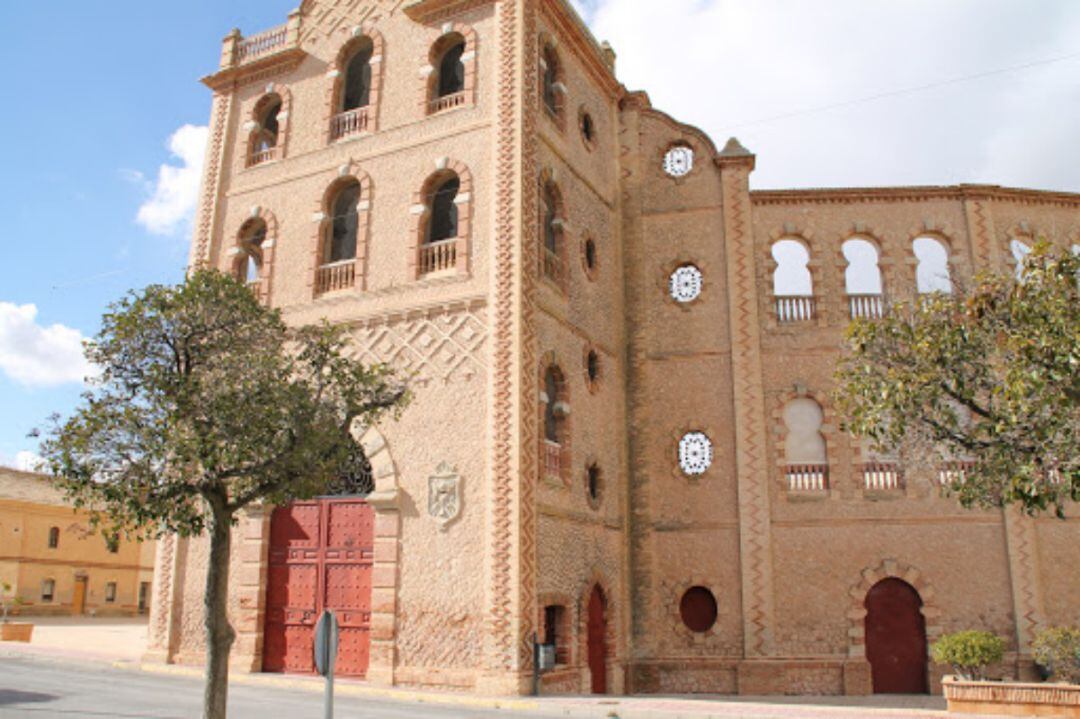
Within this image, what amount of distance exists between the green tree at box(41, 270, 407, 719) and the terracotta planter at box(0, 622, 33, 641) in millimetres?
17283

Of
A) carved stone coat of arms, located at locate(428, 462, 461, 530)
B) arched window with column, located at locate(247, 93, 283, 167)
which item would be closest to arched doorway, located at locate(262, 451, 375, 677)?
carved stone coat of arms, located at locate(428, 462, 461, 530)

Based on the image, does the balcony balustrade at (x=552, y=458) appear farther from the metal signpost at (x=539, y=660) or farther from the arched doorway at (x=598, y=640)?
the metal signpost at (x=539, y=660)

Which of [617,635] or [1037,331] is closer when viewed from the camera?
[1037,331]

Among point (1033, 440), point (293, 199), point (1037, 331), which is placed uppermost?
point (293, 199)

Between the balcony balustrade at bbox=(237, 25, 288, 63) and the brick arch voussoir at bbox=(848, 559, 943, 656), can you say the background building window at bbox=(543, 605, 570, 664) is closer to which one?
the brick arch voussoir at bbox=(848, 559, 943, 656)

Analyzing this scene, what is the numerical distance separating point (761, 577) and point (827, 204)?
953 cm

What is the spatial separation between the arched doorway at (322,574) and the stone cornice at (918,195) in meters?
12.7

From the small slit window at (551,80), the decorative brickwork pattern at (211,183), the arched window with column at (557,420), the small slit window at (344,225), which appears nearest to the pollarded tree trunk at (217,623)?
the arched window with column at (557,420)

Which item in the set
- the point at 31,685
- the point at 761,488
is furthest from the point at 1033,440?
the point at 31,685

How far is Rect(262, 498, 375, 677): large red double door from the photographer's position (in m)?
17.6

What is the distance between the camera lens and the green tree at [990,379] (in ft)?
31.8

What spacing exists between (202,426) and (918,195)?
60.6 ft

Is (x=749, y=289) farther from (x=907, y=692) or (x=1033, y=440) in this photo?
(x=1033, y=440)

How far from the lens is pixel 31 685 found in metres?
16.1
